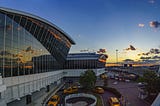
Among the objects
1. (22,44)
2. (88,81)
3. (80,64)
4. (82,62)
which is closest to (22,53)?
(22,44)

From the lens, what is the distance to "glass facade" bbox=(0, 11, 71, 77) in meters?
23.8

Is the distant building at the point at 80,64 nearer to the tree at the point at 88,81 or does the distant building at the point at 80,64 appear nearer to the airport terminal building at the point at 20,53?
the tree at the point at 88,81

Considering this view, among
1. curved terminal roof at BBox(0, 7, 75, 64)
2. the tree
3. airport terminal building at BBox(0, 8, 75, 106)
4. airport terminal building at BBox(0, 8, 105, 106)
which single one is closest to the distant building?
the tree

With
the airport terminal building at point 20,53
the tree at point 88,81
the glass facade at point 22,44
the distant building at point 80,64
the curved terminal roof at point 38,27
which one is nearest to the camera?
the airport terminal building at point 20,53

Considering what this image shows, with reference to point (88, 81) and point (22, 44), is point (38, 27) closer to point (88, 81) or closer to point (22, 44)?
point (22, 44)

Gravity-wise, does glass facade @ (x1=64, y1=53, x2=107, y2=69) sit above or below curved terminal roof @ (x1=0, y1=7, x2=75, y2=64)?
below

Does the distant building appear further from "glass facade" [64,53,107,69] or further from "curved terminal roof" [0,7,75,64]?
"curved terminal roof" [0,7,75,64]

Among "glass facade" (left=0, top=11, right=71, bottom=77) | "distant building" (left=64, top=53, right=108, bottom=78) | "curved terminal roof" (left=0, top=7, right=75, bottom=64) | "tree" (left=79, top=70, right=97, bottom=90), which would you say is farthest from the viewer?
"distant building" (left=64, top=53, right=108, bottom=78)

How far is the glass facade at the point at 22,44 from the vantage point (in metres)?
23.8

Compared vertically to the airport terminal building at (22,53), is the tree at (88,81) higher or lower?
lower

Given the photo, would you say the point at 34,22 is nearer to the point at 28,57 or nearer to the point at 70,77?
the point at 28,57

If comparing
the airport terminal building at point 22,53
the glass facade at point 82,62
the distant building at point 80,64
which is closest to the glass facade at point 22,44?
the airport terminal building at point 22,53

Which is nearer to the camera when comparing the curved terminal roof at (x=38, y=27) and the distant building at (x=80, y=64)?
the curved terminal roof at (x=38, y=27)

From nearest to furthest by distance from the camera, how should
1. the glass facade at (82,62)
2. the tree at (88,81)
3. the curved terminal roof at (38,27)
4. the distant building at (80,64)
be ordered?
the curved terminal roof at (38,27)
the tree at (88,81)
the distant building at (80,64)
the glass facade at (82,62)
